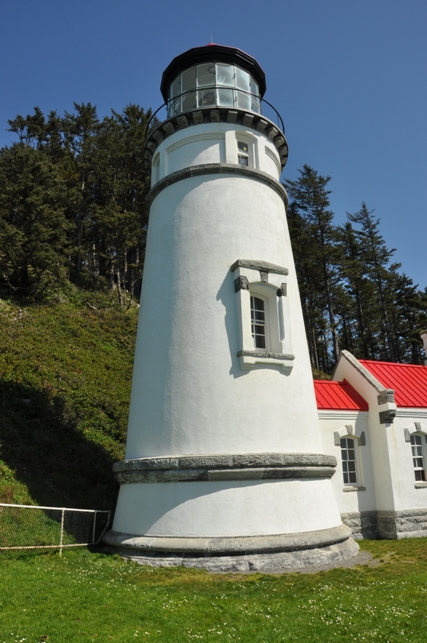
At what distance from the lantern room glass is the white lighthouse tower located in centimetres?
6

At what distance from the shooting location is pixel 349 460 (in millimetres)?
13664

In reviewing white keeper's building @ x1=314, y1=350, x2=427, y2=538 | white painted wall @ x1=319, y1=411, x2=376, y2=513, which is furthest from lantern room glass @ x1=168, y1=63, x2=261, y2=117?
white painted wall @ x1=319, y1=411, x2=376, y2=513

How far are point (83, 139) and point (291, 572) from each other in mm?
38830

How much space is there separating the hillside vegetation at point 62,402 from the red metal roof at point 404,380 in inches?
360

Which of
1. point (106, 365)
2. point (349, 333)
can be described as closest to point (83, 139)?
point (106, 365)

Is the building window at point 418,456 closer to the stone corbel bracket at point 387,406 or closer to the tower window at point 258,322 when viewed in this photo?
the stone corbel bracket at point 387,406

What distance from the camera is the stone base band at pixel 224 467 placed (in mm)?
8906

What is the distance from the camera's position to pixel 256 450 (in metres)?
9.34

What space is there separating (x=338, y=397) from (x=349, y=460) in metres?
1.87

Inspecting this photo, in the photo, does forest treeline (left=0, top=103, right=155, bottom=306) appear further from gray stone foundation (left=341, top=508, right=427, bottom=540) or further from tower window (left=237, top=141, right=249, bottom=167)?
gray stone foundation (left=341, top=508, right=427, bottom=540)

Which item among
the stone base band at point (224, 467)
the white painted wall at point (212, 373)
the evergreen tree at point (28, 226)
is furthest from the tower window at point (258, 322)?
the evergreen tree at point (28, 226)

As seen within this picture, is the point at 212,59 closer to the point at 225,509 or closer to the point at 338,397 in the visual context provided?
the point at 338,397

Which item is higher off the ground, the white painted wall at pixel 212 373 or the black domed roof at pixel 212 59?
the black domed roof at pixel 212 59

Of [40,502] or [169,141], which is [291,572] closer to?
[40,502]
